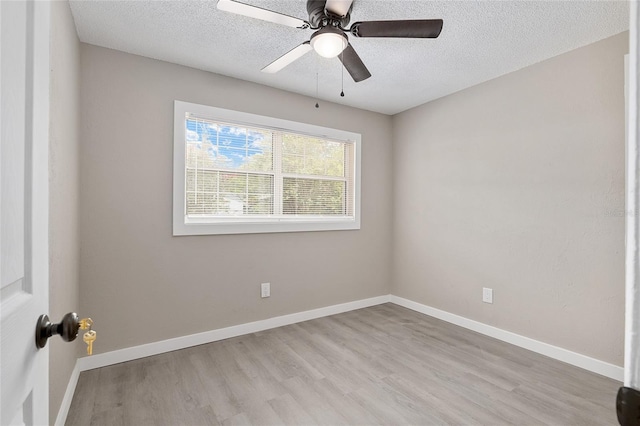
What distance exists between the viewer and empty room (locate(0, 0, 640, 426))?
1.92m

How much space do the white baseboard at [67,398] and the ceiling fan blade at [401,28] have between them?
8.79 feet

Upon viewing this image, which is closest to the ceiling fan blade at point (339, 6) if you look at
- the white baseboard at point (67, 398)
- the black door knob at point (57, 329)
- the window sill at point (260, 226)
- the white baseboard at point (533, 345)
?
the black door knob at point (57, 329)

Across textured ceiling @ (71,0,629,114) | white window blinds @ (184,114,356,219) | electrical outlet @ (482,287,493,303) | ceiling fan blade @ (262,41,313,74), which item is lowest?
electrical outlet @ (482,287,493,303)

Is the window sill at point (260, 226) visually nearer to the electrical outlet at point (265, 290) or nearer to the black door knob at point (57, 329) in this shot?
the electrical outlet at point (265, 290)

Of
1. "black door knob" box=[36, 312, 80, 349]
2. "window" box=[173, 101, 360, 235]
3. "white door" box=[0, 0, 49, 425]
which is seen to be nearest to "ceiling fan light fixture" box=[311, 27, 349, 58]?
"white door" box=[0, 0, 49, 425]

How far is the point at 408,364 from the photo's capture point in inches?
96.6

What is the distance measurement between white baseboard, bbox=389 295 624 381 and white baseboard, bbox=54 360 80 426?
325cm

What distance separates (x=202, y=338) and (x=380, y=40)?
9.40ft

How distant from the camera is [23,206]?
630mm

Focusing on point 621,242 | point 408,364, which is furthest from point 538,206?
point 408,364

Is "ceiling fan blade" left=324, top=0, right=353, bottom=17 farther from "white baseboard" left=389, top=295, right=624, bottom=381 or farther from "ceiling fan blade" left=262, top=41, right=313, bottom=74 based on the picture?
"white baseboard" left=389, top=295, right=624, bottom=381

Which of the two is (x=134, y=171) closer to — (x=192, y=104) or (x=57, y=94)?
(x=192, y=104)

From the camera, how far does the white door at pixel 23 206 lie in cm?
54

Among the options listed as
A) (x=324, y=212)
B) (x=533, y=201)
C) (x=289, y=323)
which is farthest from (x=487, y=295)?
(x=289, y=323)
